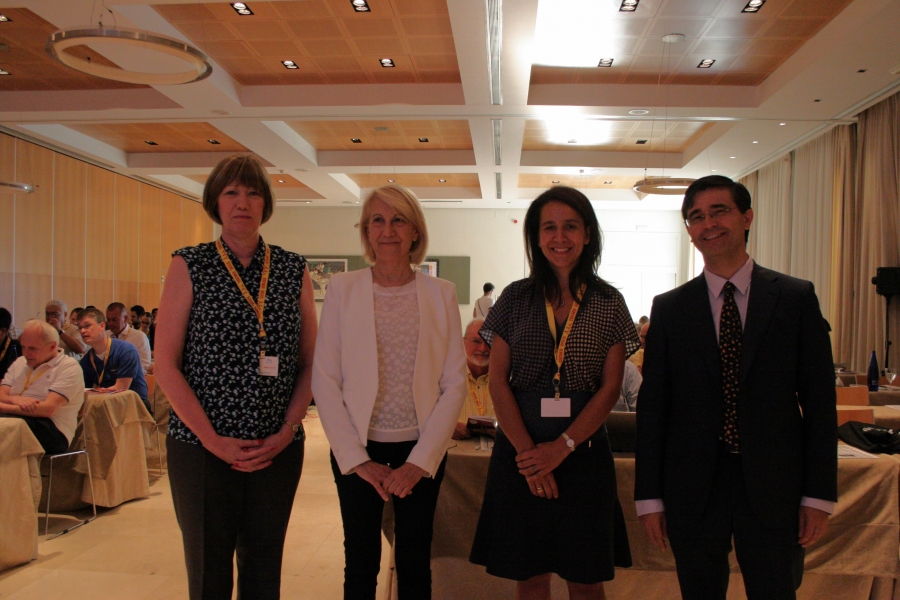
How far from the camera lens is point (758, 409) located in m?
1.77

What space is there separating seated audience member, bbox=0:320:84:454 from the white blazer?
11.1ft

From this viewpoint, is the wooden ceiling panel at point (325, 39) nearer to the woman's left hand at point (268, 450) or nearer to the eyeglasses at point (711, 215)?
the eyeglasses at point (711, 215)

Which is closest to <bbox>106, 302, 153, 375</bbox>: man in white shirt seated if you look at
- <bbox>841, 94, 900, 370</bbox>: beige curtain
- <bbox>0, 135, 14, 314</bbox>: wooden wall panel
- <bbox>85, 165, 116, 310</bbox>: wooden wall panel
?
<bbox>0, 135, 14, 314</bbox>: wooden wall panel

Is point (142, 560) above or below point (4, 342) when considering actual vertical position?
below

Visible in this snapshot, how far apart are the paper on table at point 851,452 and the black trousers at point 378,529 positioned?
2.04 metres

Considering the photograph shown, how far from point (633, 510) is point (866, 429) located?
1304 mm

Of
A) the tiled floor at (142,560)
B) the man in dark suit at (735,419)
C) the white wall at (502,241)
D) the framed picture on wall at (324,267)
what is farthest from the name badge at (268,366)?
the framed picture on wall at (324,267)

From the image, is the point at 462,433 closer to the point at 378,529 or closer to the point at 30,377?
the point at 378,529

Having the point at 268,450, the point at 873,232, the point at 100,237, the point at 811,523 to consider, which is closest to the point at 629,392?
the point at 811,523

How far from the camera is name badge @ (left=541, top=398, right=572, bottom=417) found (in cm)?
205

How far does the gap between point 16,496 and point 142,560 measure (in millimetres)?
852

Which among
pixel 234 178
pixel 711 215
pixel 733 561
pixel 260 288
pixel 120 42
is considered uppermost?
pixel 120 42

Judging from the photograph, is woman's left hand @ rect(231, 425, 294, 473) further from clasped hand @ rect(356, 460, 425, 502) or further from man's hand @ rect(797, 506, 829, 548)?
man's hand @ rect(797, 506, 829, 548)

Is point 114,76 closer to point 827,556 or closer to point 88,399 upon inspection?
point 88,399
